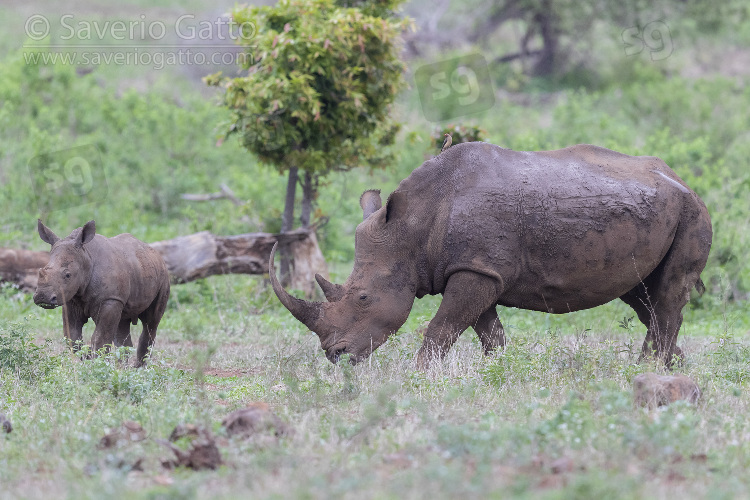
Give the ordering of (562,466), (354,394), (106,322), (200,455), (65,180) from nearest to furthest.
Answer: (562,466) < (200,455) < (354,394) < (106,322) < (65,180)

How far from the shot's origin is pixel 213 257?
1123cm

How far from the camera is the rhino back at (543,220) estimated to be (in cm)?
715

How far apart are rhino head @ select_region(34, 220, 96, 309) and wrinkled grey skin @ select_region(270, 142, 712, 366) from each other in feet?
6.19

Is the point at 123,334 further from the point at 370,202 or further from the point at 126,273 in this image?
the point at 370,202

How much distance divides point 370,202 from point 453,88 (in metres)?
11.8

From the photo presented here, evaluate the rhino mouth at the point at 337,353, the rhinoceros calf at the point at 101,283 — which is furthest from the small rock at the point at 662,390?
the rhinoceros calf at the point at 101,283

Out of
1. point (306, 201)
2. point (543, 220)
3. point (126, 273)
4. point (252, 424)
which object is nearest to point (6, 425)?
point (252, 424)

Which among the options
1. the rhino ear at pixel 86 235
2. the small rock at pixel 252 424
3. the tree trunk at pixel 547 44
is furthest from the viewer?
the tree trunk at pixel 547 44

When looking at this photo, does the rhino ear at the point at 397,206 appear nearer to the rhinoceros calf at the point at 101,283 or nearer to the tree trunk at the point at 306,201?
the rhinoceros calf at the point at 101,283

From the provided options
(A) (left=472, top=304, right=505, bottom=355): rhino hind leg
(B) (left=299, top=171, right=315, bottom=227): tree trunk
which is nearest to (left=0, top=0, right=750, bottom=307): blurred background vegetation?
(B) (left=299, top=171, right=315, bottom=227): tree trunk

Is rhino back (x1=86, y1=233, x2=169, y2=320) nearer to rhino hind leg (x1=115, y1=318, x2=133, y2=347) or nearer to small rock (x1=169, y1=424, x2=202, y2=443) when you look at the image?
rhino hind leg (x1=115, y1=318, x2=133, y2=347)

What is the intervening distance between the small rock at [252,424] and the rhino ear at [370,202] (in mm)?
3200

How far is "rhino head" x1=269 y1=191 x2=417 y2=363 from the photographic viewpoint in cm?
734

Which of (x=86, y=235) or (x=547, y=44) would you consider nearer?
(x=86, y=235)
